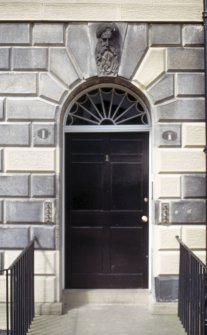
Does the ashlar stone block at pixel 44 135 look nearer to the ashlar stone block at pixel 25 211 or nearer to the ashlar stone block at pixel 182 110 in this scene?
the ashlar stone block at pixel 25 211

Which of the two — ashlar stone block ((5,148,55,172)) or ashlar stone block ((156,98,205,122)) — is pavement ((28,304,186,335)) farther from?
ashlar stone block ((156,98,205,122))

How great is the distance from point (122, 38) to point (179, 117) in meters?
1.42

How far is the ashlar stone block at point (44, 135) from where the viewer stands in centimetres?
680

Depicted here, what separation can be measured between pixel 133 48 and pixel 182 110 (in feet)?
3.78

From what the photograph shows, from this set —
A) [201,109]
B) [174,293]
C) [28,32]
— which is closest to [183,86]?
[201,109]

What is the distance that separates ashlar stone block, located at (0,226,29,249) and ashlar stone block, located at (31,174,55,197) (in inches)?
21.9

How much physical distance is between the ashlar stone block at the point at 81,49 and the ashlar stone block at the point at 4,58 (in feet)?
2.95

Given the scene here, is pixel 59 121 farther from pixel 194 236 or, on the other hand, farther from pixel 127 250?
pixel 194 236

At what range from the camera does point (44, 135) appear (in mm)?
6809

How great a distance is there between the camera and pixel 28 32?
6836 millimetres

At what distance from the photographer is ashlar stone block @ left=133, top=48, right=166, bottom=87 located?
6863 millimetres

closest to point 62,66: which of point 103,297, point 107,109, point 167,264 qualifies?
point 107,109

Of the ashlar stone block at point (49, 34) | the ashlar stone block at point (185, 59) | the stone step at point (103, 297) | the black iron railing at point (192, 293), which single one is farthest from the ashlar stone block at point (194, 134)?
the stone step at point (103, 297)

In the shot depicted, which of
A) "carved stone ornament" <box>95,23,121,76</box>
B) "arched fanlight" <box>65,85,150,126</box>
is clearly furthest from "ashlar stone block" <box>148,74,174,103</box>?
A: "carved stone ornament" <box>95,23,121,76</box>
